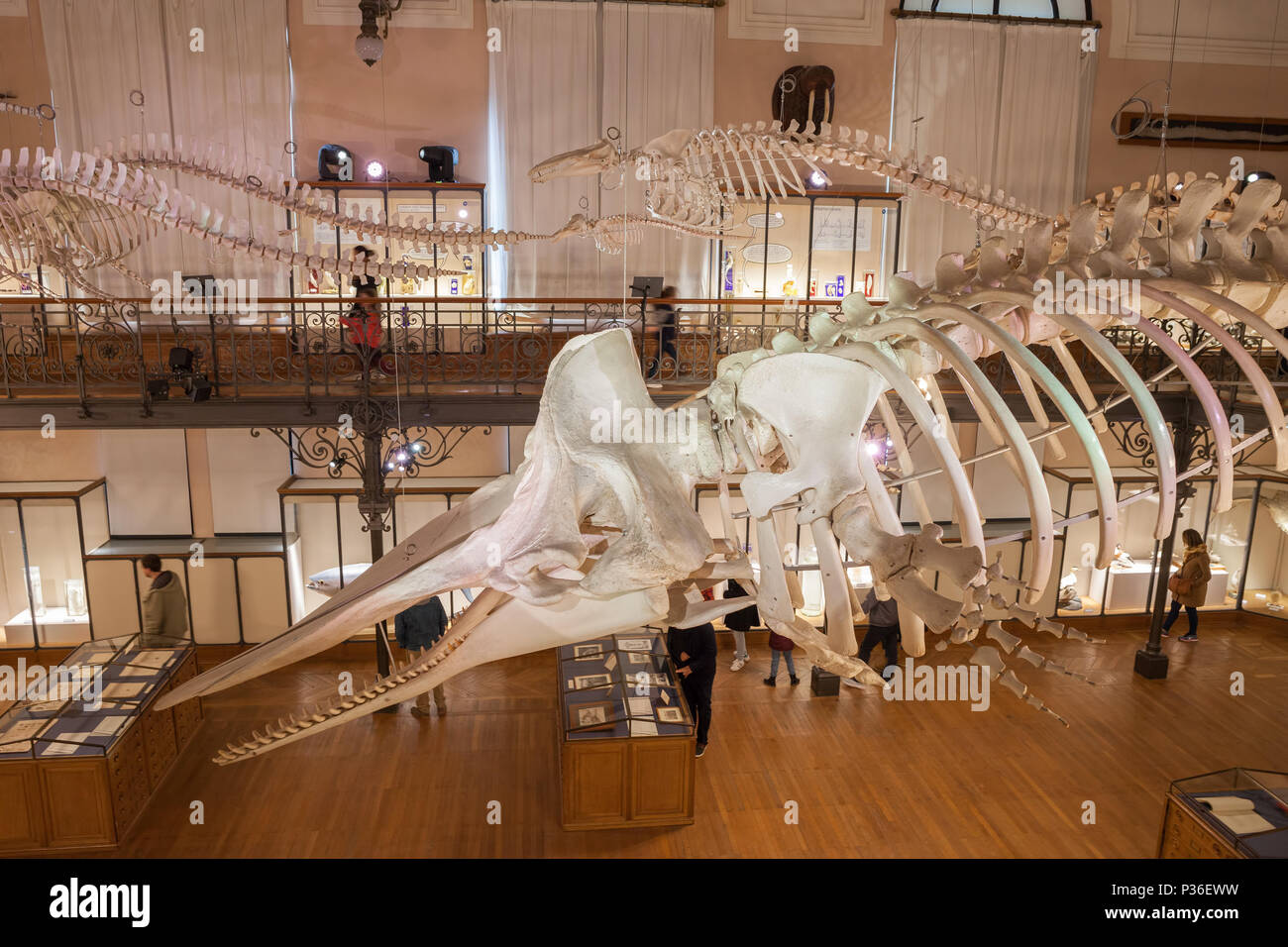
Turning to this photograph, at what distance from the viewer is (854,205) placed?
1146 centimetres

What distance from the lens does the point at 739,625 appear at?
322 inches

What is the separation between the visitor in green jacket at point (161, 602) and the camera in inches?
297

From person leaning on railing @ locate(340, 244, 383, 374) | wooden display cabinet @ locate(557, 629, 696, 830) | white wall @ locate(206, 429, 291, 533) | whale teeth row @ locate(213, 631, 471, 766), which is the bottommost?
wooden display cabinet @ locate(557, 629, 696, 830)

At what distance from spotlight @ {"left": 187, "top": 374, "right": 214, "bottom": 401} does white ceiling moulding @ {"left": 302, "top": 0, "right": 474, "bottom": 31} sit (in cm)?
623

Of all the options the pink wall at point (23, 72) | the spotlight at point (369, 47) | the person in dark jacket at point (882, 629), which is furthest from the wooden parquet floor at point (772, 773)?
the pink wall at point (23, 72)

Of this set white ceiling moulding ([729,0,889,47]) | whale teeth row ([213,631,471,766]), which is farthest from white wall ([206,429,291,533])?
white ceiling moulding ([729,0,889,47])

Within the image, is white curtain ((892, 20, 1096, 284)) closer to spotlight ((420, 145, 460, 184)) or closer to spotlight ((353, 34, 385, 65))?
spotlight ((420, 145, 460, 184))

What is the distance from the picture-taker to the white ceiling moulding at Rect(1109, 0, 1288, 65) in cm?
1203

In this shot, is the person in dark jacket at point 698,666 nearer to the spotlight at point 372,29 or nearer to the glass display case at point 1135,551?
the glass display case at point 1135,551

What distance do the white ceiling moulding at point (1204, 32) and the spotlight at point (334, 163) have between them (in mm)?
10830

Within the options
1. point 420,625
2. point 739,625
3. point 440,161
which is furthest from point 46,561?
point 739,625

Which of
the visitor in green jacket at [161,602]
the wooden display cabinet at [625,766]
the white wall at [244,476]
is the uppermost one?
the white wall at [244,476]

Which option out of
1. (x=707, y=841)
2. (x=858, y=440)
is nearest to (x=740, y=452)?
(x=858, y=440)

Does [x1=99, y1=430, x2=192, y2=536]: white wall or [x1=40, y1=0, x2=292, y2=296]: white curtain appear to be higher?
[x1=40, y1=0, x2=292, y2=296]: white curtain
